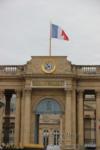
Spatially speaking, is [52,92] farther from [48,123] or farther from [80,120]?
[48,123]

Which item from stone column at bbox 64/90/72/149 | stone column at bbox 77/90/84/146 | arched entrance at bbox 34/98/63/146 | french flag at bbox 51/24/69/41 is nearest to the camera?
stone column at bbox 64/90/72/149

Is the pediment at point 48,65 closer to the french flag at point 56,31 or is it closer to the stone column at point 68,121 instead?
the stone column at point 68,121

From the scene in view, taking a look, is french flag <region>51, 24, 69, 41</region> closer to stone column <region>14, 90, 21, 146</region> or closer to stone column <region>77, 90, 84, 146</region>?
stone column <region>77, 90, 84, 146</region>

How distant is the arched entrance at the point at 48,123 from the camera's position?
60594mm

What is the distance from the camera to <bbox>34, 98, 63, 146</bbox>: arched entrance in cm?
6059

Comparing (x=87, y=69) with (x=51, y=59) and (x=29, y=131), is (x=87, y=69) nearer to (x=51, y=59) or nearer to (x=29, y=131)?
(x=51, y=59)

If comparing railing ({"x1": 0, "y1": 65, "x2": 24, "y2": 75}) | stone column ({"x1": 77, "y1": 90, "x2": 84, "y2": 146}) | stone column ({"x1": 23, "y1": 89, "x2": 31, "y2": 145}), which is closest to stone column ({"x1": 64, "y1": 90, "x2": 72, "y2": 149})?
→ stone column ({"x1": 77, "y1": 90, "x2": 84, "y2": 146})

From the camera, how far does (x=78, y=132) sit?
59781mm

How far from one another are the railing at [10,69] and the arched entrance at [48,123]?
16.2 ft

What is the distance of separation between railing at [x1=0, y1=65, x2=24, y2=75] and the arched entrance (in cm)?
493

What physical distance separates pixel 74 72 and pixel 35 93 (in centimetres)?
543

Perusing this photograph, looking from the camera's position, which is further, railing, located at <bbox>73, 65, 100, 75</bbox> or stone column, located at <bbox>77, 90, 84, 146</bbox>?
railing, located at <bbox>73, 65, 100, 75</bbox>

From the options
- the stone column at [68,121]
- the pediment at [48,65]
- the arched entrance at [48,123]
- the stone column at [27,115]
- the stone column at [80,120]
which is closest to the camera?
the stone column at [68,121]

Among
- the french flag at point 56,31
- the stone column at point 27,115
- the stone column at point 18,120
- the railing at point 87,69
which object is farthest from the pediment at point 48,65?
the stone column at point 18,120
